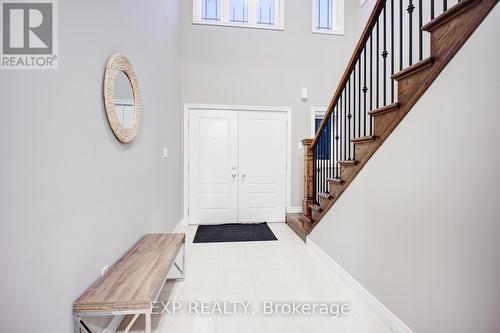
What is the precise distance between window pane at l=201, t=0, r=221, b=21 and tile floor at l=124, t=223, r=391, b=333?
3.84 m

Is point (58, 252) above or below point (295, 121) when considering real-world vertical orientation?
below

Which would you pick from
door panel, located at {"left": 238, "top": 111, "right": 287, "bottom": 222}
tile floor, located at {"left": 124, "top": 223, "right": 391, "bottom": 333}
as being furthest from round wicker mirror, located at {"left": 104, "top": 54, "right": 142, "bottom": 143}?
door panel, located at {"left": 238, "top": 111, "right": 287, "bottom": 222}

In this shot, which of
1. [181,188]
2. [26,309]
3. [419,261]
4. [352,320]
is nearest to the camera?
[26,309]

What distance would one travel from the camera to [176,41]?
377 cm

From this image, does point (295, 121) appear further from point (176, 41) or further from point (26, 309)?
point (26, 309)

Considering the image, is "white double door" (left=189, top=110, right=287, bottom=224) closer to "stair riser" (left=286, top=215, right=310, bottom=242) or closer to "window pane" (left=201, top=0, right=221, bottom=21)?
"stair riser" (left=286, top=215, right=310, bottom=242)

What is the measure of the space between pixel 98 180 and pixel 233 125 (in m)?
2.93

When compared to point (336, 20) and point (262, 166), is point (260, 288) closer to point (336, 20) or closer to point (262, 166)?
point (262, 166)

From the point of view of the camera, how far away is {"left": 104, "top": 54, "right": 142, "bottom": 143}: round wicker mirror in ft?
5.13

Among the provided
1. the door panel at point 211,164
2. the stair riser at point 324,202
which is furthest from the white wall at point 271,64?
the stair riser at point 324,202

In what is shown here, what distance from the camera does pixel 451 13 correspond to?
1244 mm

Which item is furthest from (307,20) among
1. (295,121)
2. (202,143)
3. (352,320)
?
(352,320)

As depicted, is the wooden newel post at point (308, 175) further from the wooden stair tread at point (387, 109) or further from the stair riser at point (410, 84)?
the stair riser at point (410, 84)

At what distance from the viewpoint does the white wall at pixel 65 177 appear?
94cm
